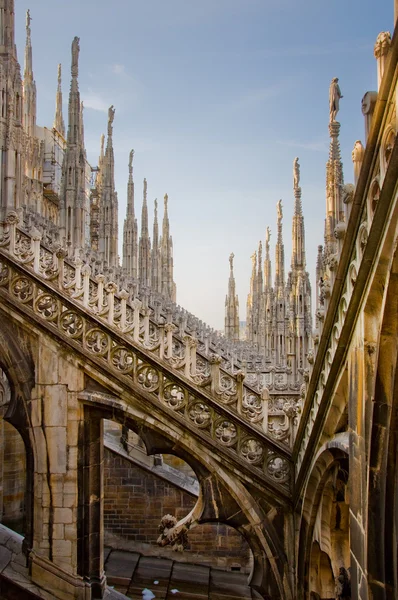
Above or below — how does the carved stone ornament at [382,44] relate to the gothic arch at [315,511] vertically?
above

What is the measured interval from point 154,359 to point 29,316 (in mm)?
1770

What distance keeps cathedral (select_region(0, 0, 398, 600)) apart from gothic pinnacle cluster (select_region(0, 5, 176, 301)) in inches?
304

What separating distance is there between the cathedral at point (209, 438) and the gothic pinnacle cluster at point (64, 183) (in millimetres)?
7730

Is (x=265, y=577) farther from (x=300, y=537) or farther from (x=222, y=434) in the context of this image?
(x=222, y=434)

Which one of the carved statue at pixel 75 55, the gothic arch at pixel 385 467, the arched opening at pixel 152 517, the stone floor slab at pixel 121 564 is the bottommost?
the stone floor slab at pixel 121 564

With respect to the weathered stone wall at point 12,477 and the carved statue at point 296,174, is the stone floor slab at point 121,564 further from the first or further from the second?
the carved statue at point 296,174

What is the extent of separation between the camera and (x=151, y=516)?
14586 mm

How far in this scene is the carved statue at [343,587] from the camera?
589 cm

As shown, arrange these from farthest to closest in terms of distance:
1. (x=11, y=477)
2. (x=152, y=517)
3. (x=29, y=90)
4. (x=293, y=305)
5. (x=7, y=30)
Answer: (x=29, y=90), (x=293, y=305), (x=7, y=30), (x=152, y=517), (x=11, y=477)

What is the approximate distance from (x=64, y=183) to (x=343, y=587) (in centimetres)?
2234

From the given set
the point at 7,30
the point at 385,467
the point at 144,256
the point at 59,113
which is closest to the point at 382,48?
the point at 385,467

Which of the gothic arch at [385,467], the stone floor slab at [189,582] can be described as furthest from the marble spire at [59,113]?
the gothic arch at [385,467]

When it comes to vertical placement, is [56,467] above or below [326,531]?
above

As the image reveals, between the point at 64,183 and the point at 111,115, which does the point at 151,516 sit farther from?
the point at 111,115
